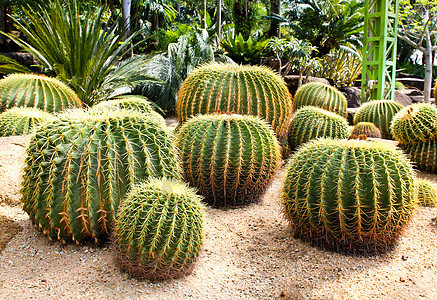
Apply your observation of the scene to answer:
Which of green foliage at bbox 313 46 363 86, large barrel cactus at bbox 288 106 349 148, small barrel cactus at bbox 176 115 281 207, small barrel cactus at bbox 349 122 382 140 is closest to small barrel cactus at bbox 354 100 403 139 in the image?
small barrel cactus at bbox 349 122 382 140

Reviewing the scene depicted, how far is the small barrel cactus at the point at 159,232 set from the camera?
2164 millimetres

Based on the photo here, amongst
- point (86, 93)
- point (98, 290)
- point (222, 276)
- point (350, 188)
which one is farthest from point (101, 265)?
point (86, 93)

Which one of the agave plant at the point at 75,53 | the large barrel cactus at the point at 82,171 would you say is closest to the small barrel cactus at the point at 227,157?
the large barrel cactus at the point at 82,171

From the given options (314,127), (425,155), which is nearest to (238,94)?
(314,127)

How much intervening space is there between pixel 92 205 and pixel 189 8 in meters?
33.4

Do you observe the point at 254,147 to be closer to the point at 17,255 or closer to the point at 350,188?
the point at 350,188

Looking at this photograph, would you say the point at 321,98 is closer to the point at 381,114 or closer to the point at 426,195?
the point at 381,114

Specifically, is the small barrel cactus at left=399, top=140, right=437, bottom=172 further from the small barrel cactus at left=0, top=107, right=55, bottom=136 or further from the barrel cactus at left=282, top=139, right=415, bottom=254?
the small barrel cactus at left=0, top=107, right=55, bottom=136

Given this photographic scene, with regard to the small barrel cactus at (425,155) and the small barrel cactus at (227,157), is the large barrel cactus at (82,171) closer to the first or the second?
the small barrel cactus at (227,157)

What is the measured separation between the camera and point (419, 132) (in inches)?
205

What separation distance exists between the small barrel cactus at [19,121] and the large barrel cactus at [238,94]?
5.74 feet

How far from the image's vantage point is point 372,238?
263 cm

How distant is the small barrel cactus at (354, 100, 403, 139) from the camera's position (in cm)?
674

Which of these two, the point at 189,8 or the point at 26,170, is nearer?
the point at 26,170
